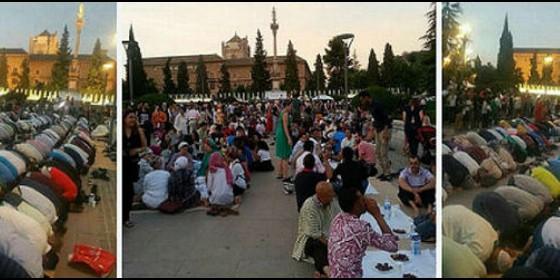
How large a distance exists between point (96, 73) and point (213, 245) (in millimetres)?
1616

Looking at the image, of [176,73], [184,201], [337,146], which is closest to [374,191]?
[337,146]

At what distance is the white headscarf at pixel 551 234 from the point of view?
3.50 m

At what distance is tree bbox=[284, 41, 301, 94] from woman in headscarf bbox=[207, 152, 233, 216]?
115cm

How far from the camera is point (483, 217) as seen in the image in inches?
139

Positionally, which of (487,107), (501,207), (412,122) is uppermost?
(487,107)

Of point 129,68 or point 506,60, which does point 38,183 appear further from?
point 506,60

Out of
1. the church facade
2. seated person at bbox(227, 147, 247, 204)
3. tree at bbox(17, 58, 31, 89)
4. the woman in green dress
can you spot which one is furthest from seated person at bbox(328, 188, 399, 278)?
tree at bbox(17, 58, 31, 89)

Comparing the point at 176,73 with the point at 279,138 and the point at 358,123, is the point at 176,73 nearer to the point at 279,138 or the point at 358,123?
the point at 279,138

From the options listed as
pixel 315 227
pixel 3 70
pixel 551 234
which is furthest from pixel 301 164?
pixel 3 70

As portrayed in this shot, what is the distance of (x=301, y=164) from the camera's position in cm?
438

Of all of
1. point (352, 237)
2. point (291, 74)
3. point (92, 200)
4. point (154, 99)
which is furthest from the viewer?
point (291, 74)

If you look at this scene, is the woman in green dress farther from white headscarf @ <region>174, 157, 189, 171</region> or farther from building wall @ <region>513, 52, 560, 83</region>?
building wall @ <region>513, 52, 560, 83</region>

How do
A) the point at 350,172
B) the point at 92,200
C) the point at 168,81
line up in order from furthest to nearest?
the point at 168,81 → the point at 350,172 → the point at 92,200

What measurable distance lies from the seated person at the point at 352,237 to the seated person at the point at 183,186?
5.97ft
